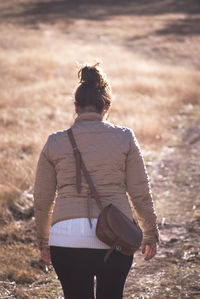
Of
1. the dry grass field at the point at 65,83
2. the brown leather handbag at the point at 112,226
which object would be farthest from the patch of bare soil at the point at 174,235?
the brown leather handbag at the point at 112,226

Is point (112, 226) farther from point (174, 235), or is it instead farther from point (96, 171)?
point (174, 235)

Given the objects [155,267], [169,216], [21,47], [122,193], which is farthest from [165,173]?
[21,47]

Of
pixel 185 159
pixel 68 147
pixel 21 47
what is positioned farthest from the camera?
pixel 21 47

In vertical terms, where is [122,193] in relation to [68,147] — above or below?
below

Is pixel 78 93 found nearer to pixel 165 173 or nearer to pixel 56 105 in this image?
pixel 165 173

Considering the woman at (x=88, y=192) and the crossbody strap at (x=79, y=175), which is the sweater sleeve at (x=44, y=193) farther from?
the crossbody strap at (x=79, y=175)

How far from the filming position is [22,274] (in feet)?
16.0

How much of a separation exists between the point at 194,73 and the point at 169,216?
1413 cm

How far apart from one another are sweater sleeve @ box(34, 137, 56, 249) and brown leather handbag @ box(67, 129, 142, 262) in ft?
0.71

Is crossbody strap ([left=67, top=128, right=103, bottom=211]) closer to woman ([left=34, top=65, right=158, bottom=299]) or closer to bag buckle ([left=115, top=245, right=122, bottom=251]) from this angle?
woman ([left=34, top=65, right=158, bottom=299])

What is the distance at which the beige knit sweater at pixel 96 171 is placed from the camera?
112 inches

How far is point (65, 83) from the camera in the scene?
17.1 metres

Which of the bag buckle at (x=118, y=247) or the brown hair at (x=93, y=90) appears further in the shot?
the brown hair at (x=93, y=90)

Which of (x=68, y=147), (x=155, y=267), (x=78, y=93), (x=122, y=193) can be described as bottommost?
(x=155, y=267)
